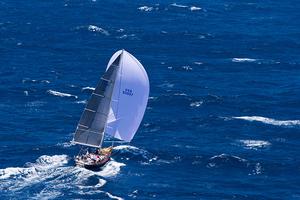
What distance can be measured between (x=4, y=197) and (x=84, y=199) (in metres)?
14.7

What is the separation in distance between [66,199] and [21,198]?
8283 mm

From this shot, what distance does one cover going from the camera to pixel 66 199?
199 meters

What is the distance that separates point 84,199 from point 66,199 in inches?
131

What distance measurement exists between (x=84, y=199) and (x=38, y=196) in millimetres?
8568

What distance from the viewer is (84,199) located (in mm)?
199750

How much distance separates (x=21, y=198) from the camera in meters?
199

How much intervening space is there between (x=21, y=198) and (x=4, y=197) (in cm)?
314

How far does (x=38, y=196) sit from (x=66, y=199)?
5309 millimetres
